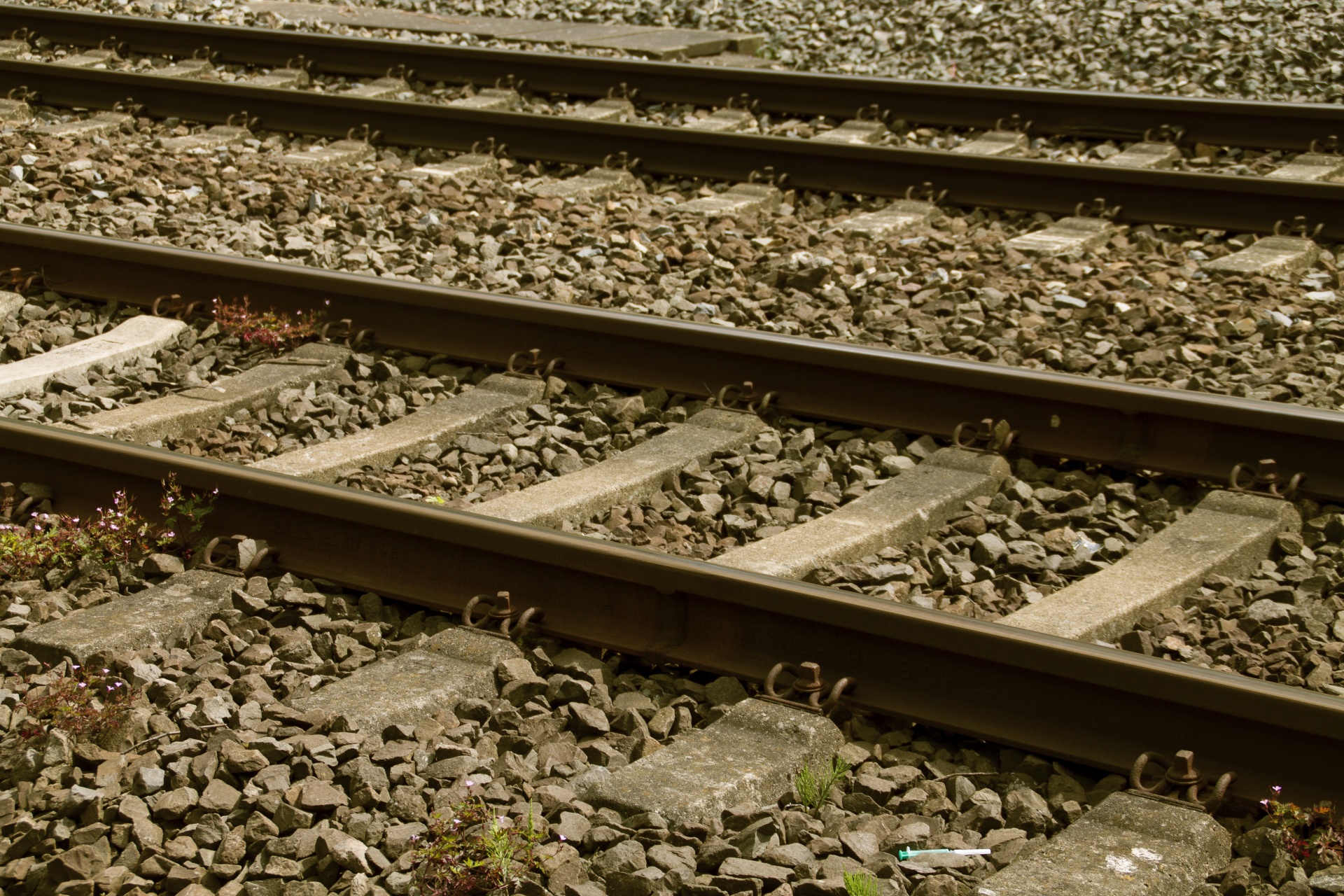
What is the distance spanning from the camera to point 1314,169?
788 centimetres

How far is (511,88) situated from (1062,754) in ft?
24.7

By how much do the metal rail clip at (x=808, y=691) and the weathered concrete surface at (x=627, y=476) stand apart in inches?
42.7

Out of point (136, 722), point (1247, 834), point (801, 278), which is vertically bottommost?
point (136, 722)

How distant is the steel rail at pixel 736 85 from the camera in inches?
334

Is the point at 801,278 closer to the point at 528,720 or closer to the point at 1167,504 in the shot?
the point at 1167,504

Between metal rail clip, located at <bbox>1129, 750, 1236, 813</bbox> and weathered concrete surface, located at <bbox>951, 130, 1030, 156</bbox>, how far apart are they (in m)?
5.54

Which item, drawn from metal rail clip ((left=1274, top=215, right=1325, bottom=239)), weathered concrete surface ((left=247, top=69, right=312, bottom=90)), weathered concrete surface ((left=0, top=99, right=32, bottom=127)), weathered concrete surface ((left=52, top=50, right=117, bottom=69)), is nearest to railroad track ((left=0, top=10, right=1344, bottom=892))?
metal rail clip ((left=1274, top=215, right=1325, bottom=239))

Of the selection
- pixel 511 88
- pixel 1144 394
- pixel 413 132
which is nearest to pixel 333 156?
pixel 413 132

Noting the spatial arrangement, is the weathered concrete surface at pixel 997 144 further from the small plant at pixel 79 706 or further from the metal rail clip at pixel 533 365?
the small plant at pixel 79 706

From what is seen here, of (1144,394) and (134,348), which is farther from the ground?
(1144,394)

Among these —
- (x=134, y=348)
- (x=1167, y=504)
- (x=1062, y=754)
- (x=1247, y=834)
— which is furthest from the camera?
(x=134, y=348)

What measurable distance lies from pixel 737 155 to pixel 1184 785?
558 cm

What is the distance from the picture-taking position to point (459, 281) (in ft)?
21.8

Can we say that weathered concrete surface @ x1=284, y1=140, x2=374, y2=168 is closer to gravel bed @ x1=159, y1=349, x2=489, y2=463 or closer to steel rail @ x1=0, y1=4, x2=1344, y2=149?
steel rail @ x1=0, y1=4, x2=1344, y2=149
